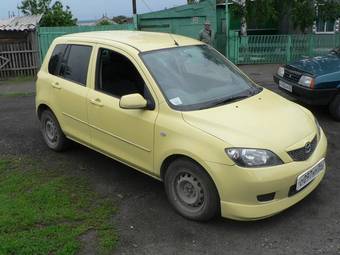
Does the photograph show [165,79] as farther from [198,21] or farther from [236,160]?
[198,21]

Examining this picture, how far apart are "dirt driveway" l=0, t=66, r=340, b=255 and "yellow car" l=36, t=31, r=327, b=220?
→ 0.69 feet

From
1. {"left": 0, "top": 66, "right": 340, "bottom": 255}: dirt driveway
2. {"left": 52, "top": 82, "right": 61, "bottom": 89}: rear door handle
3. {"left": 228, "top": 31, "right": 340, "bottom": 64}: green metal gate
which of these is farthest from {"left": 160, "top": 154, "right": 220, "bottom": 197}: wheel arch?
{"left": 228, "top": 31, "right": 340, "bottom": 64}: green metal gate

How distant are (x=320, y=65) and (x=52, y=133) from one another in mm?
4887

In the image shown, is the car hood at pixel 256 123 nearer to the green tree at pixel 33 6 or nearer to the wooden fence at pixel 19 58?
the wooden fence at pixel 19 58

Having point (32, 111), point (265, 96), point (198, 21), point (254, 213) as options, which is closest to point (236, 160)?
point (254, 213)

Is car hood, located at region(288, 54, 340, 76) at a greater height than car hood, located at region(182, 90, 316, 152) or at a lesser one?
greater

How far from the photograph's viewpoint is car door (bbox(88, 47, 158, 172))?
4715mm

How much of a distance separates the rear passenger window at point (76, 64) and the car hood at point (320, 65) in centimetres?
415

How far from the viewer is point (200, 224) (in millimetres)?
4363

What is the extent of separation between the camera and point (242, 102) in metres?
4.77

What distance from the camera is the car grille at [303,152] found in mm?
4168

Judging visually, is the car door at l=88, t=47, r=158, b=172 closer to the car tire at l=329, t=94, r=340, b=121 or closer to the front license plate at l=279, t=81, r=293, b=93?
the front license plate at l=279, t=81, r=293, b=93

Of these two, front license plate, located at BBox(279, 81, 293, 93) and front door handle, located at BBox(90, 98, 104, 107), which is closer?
front door handle, located at BBox(90, 98, 104, 107)

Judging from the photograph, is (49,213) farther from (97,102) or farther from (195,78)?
(195,78)
